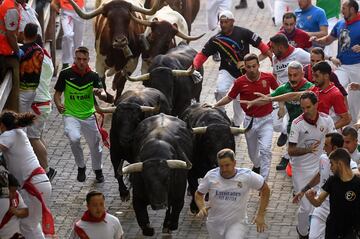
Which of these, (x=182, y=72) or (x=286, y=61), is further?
(x=182, y=72)

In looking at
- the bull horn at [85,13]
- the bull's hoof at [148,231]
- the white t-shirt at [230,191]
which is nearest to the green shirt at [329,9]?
the bull horn at [85,13]

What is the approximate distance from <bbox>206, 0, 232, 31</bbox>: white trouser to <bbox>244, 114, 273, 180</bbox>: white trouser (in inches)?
300

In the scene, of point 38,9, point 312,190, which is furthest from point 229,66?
point 312,190

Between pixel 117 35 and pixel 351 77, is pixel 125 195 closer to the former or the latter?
pixel 117 35

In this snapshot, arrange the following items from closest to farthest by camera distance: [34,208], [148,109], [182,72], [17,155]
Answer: [17,155]
[34,208]
[148,109]
[182,72]

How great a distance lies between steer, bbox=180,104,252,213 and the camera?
700 inches

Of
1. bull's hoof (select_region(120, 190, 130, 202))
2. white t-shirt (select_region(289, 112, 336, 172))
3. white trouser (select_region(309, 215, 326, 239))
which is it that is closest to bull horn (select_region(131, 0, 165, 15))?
bull's hoof (select_region(120, 190, 130, 202))

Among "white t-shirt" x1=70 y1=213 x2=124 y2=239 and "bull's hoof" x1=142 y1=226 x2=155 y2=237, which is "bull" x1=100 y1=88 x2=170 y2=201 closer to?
"bull's hoof" x1=142 y1=226 x2=155 y2=237

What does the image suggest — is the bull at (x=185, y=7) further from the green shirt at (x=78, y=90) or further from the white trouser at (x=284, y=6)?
the green shirt at (x=78, y=90)

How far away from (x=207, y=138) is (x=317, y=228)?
9.09 feet

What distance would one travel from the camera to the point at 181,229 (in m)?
17.6

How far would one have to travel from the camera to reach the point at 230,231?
50.2 feet

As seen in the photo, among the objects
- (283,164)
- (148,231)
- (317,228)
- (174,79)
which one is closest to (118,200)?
(148,231)

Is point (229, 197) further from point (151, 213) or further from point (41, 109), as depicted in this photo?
point (41, 109)
